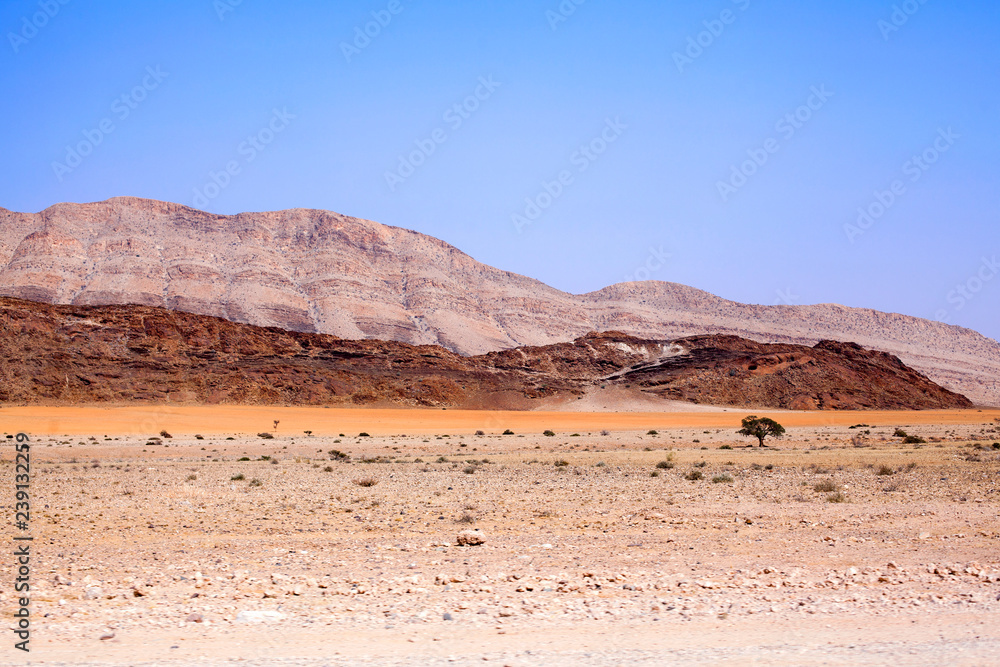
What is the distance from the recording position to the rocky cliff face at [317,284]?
464ft

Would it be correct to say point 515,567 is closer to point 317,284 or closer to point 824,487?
point 824,487

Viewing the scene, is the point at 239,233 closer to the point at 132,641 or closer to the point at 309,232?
the point at 309,232

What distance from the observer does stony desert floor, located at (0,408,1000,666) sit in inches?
277

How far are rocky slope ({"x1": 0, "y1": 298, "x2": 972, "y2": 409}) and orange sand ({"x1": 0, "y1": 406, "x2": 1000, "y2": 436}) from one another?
20.1ft

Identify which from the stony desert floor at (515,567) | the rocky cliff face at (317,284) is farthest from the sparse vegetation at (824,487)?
the rocky cliff face at (317,284)

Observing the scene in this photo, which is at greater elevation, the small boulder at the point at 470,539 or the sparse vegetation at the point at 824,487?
the sparse vegetation at the point at 824,487

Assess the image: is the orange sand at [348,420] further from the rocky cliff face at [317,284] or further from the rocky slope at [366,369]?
the rocky cliff face at [317,284]

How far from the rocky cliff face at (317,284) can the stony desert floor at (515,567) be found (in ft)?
401

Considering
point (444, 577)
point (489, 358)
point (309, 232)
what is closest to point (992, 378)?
point (489, 358)

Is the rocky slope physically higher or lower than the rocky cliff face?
lower

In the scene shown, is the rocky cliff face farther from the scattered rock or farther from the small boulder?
the scattered rock

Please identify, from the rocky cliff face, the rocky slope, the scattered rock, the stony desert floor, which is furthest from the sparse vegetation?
the rocky cliff face

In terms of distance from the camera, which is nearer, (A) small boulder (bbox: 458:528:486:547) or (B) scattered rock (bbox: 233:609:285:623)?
(B) scattered rock (bbox: 233:609:285:623)

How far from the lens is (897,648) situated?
22.5ft
